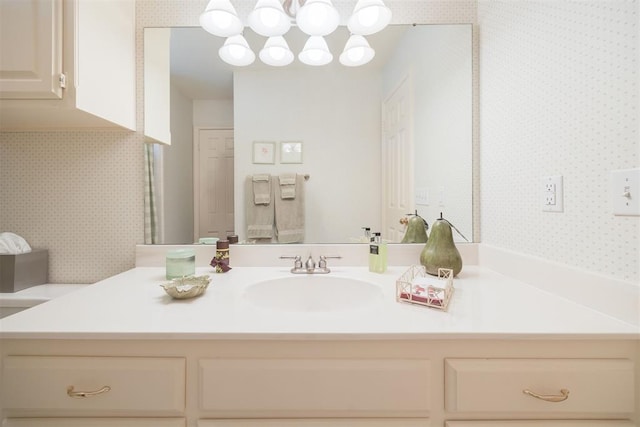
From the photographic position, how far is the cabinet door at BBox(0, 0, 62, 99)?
35.0 inches

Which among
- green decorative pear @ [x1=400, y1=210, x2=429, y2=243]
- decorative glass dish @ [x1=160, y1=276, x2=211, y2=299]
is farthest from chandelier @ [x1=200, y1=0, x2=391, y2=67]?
decorative glass dish @ [x1=160, y1=276, x2=211, y2=299]

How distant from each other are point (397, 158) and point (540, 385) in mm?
939

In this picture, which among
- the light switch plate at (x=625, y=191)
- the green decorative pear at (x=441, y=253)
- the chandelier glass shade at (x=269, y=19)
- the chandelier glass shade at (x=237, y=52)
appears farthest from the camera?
the chandelier glass shade at (x=237, y=52)

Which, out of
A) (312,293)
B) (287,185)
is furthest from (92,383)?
(287,185)

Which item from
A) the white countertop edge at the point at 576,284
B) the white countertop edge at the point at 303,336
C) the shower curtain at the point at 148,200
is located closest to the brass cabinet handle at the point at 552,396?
the white countertop edge at the point at 303,336

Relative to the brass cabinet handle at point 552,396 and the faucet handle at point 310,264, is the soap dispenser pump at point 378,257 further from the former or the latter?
the brass cabinet handle at point 552,396

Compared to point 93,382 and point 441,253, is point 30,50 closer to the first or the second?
point 93,382

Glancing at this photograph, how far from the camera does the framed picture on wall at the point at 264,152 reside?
1.30 m

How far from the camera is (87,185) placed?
4.16 ft

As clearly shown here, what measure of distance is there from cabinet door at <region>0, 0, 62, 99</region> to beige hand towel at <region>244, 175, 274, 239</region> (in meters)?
0.71

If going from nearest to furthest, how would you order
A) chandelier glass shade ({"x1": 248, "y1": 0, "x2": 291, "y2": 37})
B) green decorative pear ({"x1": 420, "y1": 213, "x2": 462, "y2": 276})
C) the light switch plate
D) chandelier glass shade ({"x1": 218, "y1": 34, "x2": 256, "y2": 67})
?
1. the light switch plate
2. green decorative pear ({"x1": 420, "y1": 213, "x2": 462, "y2": 276})
3. chandelier glass shade ({"x1": 248, "y1": 0, "x2": 291, "y2": 37})
4. chandelier glass shade ({"x1": 218, "y1": 34, "x2": 256, "y2": 67})

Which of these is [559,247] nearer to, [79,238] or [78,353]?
[78,353]

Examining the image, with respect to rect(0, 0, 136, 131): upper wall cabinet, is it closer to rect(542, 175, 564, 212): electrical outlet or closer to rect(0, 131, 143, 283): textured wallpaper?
rect(0, 131, 143, 283): textured wallpaper

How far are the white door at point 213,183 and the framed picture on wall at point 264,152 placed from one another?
11cm
